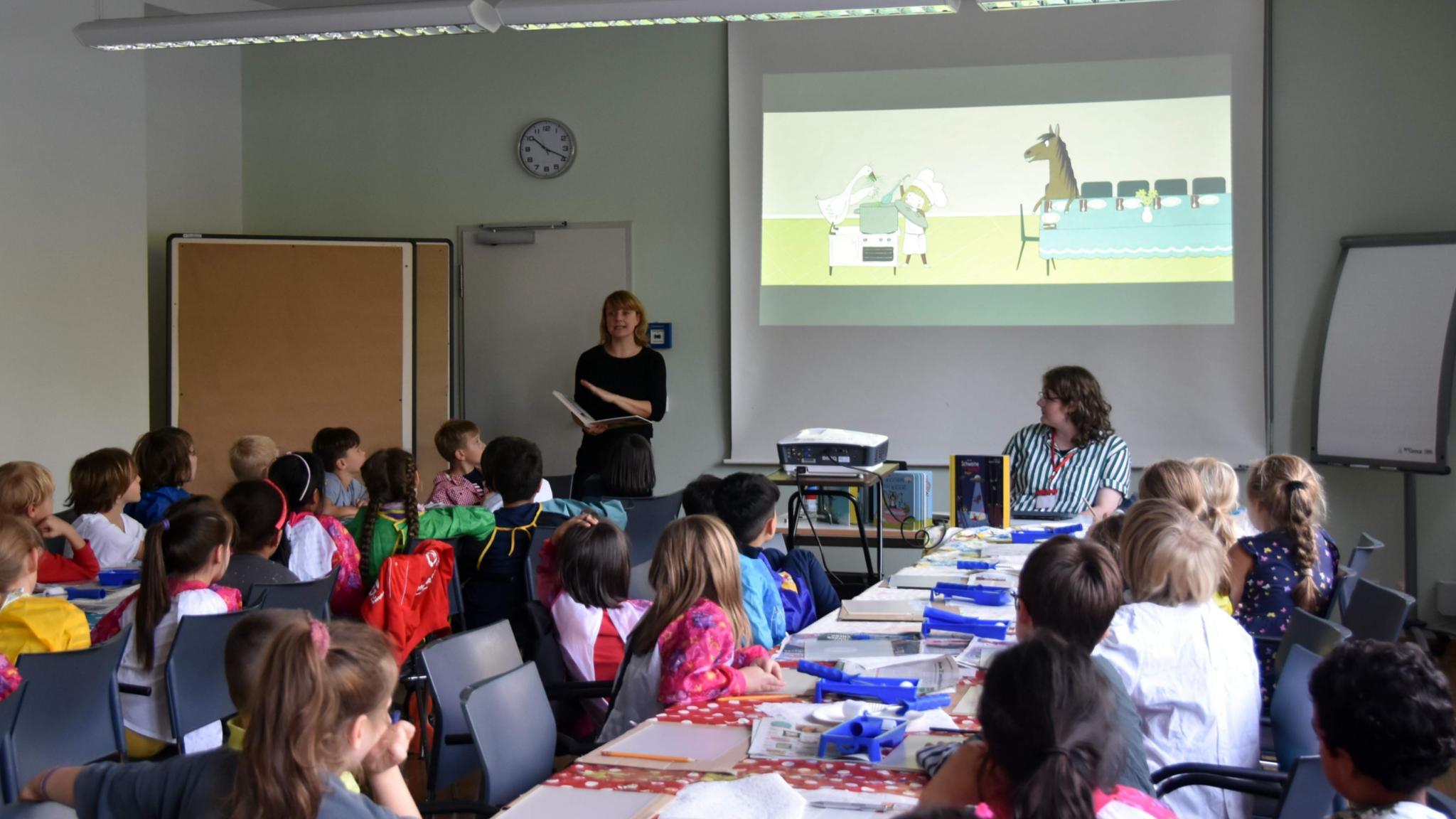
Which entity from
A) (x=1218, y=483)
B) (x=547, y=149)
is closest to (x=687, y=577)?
(x=1218, y=483)

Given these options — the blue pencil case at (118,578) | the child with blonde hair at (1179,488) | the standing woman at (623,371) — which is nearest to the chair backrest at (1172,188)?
the standing woman at (623,371)

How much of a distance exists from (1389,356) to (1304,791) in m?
4.13

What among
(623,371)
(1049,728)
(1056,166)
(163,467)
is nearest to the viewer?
(1049,728)

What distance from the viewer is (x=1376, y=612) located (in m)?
2.89

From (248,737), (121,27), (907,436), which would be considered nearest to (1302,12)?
(907,436)

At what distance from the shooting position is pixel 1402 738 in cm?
166

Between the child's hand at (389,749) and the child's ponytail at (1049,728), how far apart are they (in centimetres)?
83

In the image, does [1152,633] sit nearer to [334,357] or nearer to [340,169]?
[334,357]

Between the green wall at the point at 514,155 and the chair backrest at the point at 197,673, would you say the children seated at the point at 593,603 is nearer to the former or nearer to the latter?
the chair backrest at the point at 197,673

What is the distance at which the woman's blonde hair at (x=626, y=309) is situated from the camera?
6234 millimetres

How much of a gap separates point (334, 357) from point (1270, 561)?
5.07 metres

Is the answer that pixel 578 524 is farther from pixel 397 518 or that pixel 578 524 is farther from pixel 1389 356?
pixel 1389 356

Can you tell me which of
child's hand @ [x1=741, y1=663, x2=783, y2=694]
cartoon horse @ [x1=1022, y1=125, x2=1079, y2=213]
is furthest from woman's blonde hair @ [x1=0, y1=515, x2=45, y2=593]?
cartoon horse @ [x1=1022, y1=125, x2=1079, y2=213]

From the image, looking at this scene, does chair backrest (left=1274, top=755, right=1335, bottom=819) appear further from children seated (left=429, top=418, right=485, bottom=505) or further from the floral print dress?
children seated (left=429, top=418, right=485, bottom=505)
